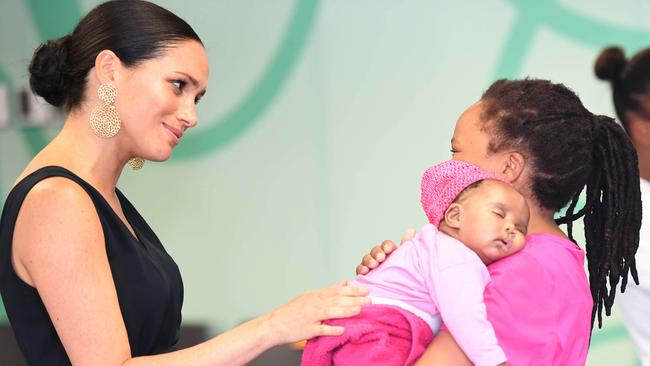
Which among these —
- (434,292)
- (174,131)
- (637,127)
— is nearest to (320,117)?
(637,127)

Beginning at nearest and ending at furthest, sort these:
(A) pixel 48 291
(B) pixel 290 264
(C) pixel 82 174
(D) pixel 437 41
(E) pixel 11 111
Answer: (A) pixel 48 291, (C) pixel 82 174, (D) pixel 437 41, (B) pixel 290 264, (E) pixel 11 111

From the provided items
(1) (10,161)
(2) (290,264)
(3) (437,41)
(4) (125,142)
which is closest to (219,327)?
(2) (290,264)

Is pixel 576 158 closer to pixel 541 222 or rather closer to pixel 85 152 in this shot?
pixel 541 222

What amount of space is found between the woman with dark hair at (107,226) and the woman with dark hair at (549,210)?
0.29 meters

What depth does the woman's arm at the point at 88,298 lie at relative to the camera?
172 cm

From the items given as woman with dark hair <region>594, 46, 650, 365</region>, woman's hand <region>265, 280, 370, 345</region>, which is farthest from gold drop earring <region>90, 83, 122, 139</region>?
woman with dark hair <region>594, 46, 650, 365</region>

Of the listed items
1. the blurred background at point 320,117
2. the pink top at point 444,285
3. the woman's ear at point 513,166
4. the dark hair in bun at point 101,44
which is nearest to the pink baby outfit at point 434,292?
the pink top at point 444,285

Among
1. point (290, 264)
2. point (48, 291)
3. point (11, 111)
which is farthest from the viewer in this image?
point (11, 111)

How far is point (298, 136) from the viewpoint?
4.21 metres

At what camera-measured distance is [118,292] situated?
1.86 meters

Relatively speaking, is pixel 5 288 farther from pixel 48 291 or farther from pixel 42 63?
pixel 42 63

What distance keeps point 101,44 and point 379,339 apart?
2.88ft

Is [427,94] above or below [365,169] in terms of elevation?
above

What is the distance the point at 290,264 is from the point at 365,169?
593mm
